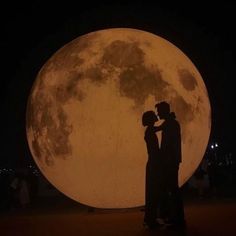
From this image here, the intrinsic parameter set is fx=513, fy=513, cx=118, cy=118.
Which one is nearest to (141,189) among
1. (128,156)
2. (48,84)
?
(128,156)

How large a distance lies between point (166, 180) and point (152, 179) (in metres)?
0.25

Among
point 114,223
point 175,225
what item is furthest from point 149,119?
point 114,223

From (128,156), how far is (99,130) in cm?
72

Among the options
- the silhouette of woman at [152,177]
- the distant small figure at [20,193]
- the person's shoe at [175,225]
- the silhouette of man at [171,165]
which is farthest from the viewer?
the distant small figure at [20,193]

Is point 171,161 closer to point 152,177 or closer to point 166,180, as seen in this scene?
point 166,180

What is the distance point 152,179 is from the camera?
27.1 feet

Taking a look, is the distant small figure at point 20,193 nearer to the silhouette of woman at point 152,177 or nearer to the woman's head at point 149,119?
the silhouette of woman at point 152,177

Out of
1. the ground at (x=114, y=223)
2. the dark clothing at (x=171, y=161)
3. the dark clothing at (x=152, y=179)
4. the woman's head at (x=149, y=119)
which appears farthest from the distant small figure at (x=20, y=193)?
the dark clothing at (x=171, y=161)

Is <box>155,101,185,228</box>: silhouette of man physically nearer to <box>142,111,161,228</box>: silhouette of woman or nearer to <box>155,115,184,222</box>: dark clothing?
<box>155,115,184,222</box>: dark clothing

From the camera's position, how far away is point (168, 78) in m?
9.93

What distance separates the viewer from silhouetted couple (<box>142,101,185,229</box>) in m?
8.07

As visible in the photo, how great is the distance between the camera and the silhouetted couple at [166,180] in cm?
807

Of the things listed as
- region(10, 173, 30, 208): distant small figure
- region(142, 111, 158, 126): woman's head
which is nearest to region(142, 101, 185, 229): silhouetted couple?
region(142, 111, 158, 126): woman's head

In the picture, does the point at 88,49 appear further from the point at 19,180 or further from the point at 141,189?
the point at 19,180
